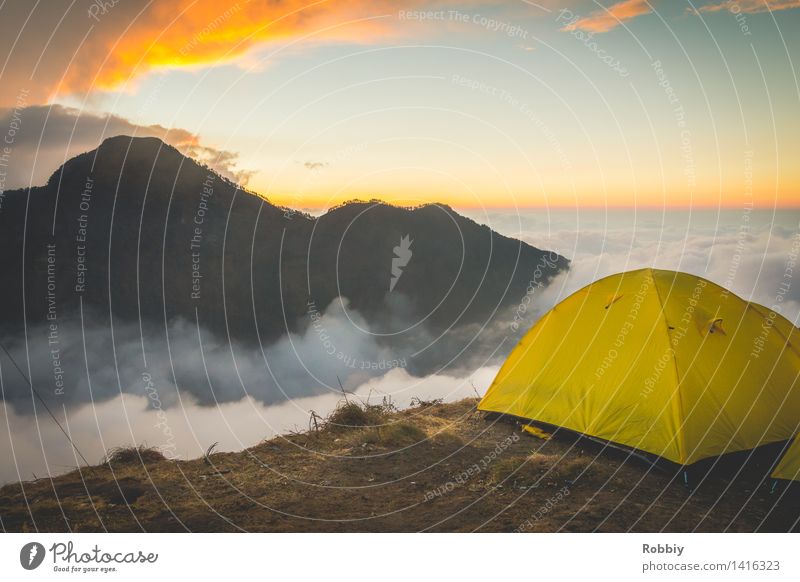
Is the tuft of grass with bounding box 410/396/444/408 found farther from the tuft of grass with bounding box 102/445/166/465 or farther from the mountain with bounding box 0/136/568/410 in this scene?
the mountain with bounding box 0/136/568/410

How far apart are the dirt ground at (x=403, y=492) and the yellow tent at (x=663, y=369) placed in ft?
1.55

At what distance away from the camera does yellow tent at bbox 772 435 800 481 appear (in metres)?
7.66

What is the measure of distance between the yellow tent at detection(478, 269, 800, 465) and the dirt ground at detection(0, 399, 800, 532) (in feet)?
1.55

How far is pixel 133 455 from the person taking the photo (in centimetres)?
929

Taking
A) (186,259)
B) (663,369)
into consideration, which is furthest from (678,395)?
(186,259)

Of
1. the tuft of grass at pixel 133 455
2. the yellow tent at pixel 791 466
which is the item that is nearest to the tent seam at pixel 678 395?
the yellow tent at pixel 791 466

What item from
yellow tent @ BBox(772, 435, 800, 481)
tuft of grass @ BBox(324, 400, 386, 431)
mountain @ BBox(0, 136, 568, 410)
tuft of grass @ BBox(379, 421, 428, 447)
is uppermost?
mountain @ BBox(0, 136, 568, 410)

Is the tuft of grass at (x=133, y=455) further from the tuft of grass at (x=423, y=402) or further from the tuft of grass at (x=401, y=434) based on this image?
the tuft of grass at (x=423, y=402)

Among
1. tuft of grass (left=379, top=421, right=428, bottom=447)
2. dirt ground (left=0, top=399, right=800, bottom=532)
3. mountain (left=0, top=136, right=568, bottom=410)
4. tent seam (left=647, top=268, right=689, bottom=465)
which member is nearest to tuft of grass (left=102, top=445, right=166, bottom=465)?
dirt ground (left=0, top=399, right=800, bottom=532)

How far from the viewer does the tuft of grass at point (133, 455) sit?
30.1 feet

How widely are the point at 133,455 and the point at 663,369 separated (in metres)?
8.18
